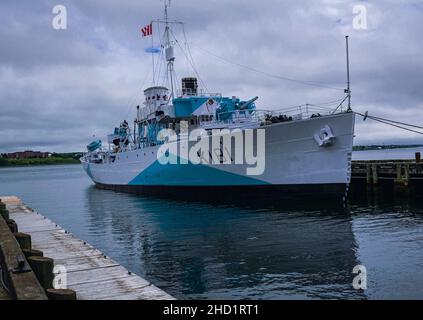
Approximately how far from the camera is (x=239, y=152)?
26.1 meters

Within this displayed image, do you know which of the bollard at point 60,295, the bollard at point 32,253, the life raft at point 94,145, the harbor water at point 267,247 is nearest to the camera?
the bollard at point 60,295

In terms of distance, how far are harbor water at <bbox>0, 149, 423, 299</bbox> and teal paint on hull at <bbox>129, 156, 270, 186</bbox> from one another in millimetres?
1955

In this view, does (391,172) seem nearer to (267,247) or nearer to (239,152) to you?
(239,152)

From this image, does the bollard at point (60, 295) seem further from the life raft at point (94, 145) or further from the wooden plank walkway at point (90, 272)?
the life raft at point (94, 145)

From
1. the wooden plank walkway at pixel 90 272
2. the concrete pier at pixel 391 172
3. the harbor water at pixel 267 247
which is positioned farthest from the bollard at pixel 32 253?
the concrete pier at pixel 391 172

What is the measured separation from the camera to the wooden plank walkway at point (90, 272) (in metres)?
8.32

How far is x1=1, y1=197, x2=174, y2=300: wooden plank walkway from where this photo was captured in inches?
328

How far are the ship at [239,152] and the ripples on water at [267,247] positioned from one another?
2211 millimetres

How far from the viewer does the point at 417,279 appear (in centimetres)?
1081

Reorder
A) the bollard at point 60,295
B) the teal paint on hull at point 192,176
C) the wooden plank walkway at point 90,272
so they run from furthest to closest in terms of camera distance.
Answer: the teal paint on hull at point 192,176, the wooden plank walkway at point 90,272, the bollard at point 60,295
